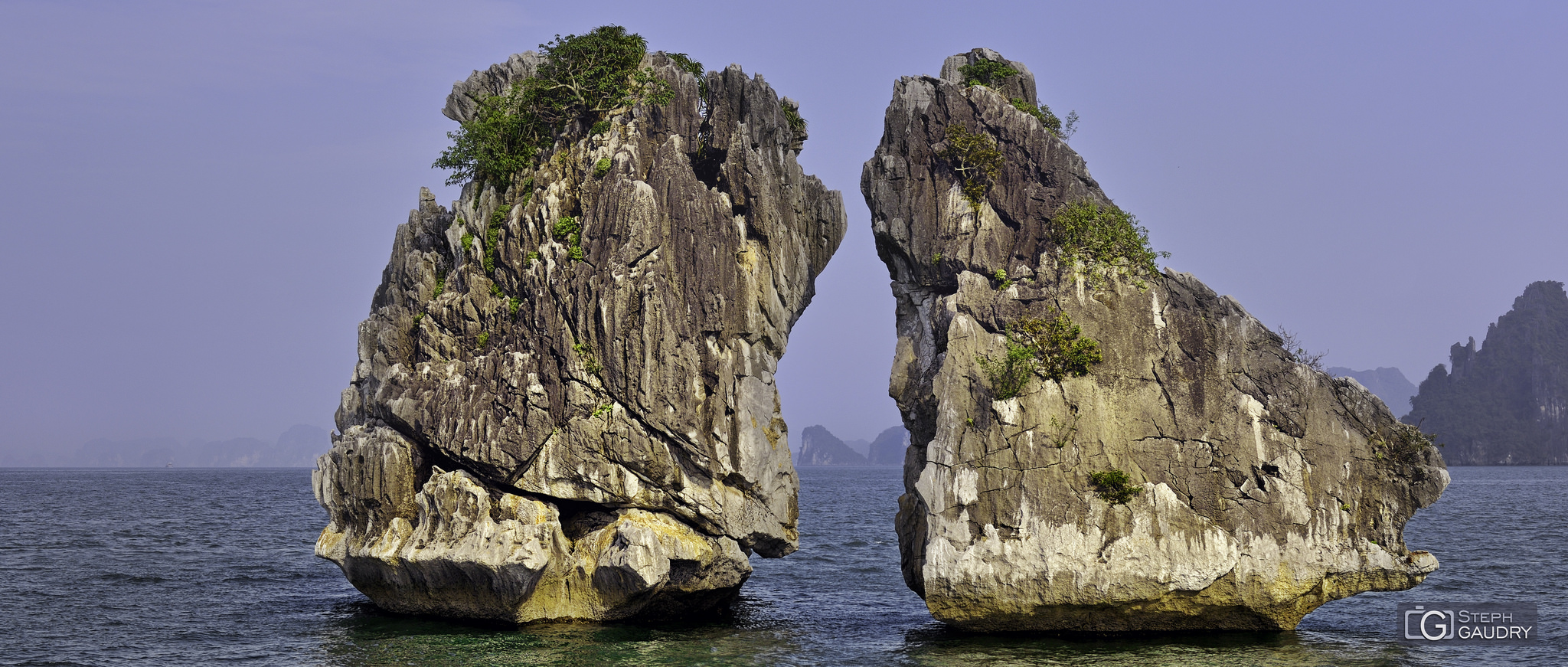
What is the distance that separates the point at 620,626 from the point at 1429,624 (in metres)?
19.6

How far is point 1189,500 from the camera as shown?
24.8 metres

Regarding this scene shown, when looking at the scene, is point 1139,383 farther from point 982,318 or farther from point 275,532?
point 275,532

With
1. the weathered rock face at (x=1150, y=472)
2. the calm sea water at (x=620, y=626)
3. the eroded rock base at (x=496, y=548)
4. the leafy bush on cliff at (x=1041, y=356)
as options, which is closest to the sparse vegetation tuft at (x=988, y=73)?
the weathered rock face at (x=1150, y=472)

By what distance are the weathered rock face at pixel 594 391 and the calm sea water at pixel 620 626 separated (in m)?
1.70

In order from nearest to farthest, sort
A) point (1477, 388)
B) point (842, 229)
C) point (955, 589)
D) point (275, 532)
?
point (955, 589) < point (842, 229) < point (275, 532) < point (1477, 388)

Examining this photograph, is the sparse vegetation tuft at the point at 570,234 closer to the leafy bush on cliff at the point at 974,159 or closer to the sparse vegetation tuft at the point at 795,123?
the sparse vegetation tuft at the point at 795,123

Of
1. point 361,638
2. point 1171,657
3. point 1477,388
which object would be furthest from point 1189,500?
point 1477,388

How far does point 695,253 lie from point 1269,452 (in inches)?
567

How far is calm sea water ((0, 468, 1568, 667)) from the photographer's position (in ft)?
77.5

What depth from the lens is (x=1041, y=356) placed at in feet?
84.5

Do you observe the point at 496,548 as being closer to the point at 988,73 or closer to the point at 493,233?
the point at 493,233

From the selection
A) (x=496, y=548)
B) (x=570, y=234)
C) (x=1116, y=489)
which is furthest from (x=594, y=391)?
(x=1116, y=489)

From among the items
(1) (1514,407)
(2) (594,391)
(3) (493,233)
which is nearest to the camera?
(2) (594,391)

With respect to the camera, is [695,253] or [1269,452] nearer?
[1269,452]
